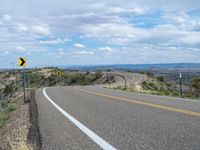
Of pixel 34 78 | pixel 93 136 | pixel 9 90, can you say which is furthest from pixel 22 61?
pixel 34 78

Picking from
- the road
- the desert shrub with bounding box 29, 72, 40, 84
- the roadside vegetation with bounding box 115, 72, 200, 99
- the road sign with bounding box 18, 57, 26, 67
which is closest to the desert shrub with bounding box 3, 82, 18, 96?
the desert shrub with bounding box 29, 72, 40, 84

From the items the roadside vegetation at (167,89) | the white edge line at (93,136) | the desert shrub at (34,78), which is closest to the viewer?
the white edge line at (93,136)

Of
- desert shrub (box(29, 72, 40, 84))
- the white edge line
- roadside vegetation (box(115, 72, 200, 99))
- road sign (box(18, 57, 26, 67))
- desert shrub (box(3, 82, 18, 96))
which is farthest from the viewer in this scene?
desert shrub (box(29, 72, 40, 84))

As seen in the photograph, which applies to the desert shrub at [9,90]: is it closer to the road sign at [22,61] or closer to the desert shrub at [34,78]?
the desert shrub at [34,78]

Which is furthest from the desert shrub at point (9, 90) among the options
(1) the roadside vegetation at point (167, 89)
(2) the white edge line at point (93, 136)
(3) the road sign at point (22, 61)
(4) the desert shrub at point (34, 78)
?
(2) the white edge line at point (93, 136)

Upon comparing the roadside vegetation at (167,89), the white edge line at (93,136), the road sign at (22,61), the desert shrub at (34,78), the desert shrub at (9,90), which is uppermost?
the road sign at (22,61)

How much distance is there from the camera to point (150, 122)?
32.3 ft

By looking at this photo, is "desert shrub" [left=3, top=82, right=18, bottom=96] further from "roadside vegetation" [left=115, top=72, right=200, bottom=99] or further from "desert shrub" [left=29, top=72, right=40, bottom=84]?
"roadside vegetation" [left=115, top=72, right=200, bottom=99]

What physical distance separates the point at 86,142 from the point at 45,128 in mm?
2589

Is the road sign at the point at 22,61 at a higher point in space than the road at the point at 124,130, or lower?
higher

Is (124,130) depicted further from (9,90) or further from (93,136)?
(9,90)

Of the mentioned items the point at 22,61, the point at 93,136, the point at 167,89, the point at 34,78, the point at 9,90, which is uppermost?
the point at 22,61

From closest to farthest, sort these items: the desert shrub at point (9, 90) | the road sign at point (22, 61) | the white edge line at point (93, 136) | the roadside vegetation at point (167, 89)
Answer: the white edge line at point (93, 136) → the road sign at point (22, 61) → the roadside vegetation at point (167, 89) → the desert shrub at point (9, 90)

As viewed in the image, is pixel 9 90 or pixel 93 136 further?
pixel 9 90
